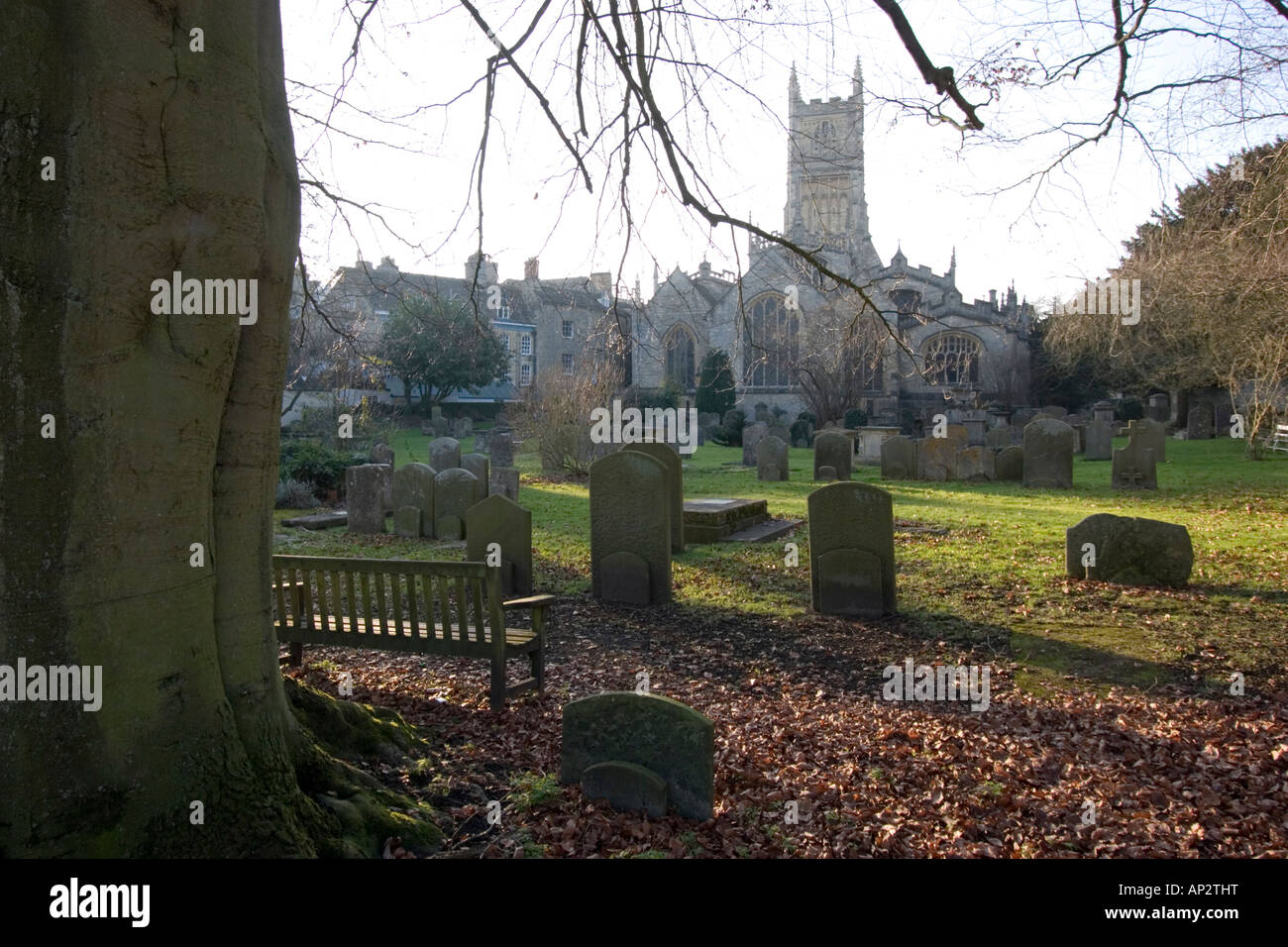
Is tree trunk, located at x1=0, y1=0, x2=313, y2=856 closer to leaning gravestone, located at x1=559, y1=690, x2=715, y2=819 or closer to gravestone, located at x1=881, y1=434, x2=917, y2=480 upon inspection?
leaning gravestone, located at x1=559, y1=690, x2=715, y2=819

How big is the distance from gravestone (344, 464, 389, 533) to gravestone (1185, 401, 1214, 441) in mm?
30138

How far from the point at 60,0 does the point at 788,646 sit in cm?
636

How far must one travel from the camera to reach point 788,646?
7.94 metres

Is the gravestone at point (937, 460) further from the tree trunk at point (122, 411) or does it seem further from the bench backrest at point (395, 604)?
the tree trunk at point (122, 411)

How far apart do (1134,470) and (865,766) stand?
646 inches

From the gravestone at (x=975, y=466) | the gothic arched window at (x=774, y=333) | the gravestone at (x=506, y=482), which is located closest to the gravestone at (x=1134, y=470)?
the gravestone at (x=975, y=466)

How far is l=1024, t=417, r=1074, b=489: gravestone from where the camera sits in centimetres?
1952

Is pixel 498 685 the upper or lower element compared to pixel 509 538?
lower

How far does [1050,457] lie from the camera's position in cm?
1956

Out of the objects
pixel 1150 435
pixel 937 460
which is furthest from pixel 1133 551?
pixel 1150 435

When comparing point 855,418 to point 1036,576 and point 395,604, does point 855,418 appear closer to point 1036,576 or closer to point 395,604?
point 1036,576

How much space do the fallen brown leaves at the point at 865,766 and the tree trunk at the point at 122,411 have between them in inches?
46.5

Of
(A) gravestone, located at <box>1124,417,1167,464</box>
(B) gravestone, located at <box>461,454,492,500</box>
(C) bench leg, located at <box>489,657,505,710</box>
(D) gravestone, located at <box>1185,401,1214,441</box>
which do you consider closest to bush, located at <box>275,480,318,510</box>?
(B) gravestone, located at <box>461,454,492,500</box>

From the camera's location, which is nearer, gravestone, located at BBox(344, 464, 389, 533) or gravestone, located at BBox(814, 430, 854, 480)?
gravestone, located at BBox(344, 464, 389, 533)
